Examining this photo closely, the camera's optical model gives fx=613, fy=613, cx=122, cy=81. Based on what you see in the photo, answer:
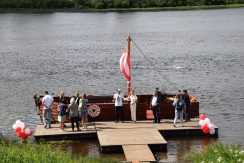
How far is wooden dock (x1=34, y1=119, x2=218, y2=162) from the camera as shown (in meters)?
25.3

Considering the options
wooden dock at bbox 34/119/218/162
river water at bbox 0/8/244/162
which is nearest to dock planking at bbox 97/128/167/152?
wooden dock at bbox 34/119/218/162

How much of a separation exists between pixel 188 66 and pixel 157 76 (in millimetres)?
6973

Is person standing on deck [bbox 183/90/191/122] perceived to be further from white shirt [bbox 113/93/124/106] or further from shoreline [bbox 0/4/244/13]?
shoreline [bbox 0/4/244/13]

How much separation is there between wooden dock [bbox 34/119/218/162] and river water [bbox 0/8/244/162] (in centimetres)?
46

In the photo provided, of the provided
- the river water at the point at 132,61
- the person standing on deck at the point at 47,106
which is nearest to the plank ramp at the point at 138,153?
the river water at the point at 132,61

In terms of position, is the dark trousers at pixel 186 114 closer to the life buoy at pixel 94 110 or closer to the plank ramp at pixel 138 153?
the life buoy at pixel 94 110

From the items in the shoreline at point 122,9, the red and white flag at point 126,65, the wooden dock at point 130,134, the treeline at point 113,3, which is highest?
the red and white flag at point 126,65

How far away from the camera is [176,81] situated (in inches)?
1895

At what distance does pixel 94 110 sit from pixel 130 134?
3145 mm

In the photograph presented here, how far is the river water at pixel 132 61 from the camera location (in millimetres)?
34562

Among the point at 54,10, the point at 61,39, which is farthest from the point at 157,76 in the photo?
the point at 54,10

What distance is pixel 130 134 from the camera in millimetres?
27141

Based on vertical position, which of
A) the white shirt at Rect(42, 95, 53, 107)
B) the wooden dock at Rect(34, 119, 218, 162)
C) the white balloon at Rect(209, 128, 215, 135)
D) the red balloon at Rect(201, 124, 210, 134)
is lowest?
the wooden dock at Rect(34, 119, 218, 162)

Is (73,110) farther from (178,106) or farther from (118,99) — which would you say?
(178,106)
